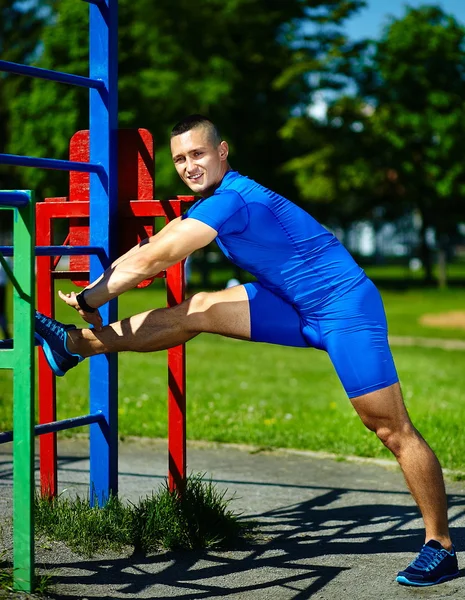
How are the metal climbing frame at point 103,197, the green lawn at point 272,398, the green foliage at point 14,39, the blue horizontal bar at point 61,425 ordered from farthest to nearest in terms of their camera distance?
the green foliage at point 14,39, the green lawn at point 272,398, the metal climbing frame at point 103,197, the blue horizontal bar at point 61,425

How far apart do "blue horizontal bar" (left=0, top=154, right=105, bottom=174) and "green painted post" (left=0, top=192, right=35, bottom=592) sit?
1.16 feet

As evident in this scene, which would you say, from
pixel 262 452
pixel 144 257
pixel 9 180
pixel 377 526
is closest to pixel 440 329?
pixel 262 452

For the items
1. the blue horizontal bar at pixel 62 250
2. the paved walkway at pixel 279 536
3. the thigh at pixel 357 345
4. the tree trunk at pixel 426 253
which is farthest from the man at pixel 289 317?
the tree trunk at pixel 426 253

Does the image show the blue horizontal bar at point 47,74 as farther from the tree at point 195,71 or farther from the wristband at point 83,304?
the tree at point 195,71

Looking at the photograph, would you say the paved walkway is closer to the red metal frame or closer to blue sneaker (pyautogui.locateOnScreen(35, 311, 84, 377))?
the red metal frame

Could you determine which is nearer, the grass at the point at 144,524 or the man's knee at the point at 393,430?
the man's knee at the point at 393,430

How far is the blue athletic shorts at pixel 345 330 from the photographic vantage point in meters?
3.89

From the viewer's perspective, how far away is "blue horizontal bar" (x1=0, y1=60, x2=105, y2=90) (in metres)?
3.73

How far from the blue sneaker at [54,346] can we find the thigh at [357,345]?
1036 mm

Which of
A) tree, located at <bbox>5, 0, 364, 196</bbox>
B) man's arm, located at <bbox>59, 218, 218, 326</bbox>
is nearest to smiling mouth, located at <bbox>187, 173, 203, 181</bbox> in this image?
man's arm, located at <bbox>59, 218, 218, 326</bbox>

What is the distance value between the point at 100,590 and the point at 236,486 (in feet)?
6.84

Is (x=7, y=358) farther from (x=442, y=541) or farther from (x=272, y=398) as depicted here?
(x=272, y=398)

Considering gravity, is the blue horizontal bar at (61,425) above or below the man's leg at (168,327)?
below

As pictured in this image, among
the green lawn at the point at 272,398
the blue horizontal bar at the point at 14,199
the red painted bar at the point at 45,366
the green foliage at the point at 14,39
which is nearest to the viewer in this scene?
the blue horizontal bar at the point at 14,199
